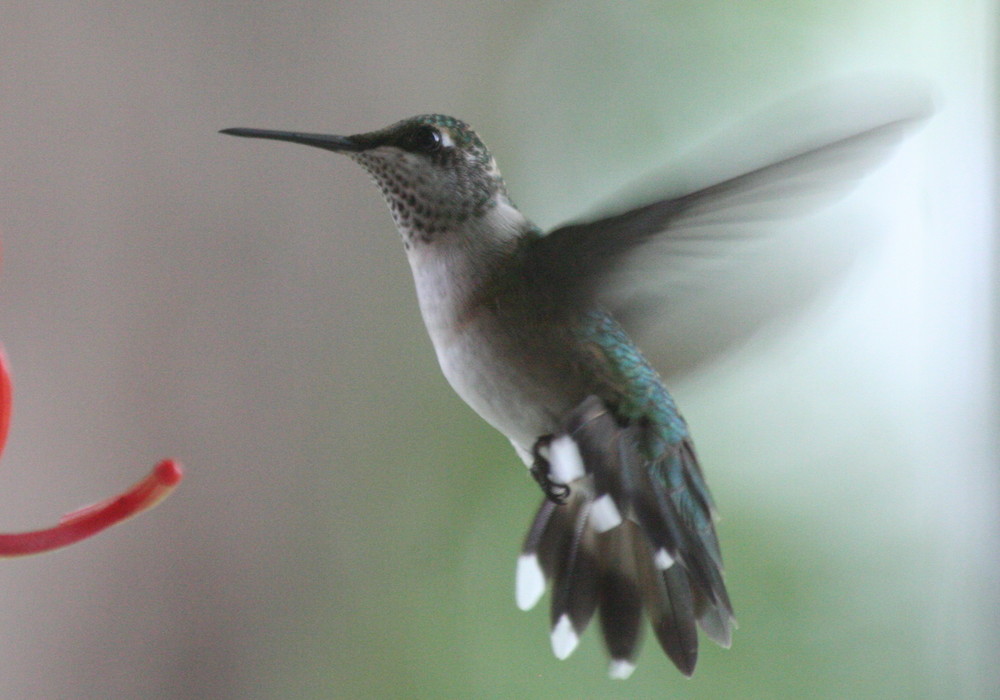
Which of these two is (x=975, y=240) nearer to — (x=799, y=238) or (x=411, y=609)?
(x=799, y=238)

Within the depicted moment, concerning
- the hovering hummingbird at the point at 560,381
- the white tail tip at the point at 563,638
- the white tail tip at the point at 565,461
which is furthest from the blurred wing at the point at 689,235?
the white tail tip at the point at 563,638

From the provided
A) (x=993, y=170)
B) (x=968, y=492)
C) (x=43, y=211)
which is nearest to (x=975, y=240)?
(x=993, y=170)

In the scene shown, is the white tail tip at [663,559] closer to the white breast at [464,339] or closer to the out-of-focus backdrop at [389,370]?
the white breast at [464,339]

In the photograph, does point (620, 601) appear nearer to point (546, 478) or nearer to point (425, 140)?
point (546, 478)

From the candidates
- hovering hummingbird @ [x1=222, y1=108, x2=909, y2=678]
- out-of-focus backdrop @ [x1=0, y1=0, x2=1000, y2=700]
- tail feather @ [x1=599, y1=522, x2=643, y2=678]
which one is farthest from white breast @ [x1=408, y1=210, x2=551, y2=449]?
out-of-focus backdrop @ [x1=0, y1=0, x2=1000, y2=700]

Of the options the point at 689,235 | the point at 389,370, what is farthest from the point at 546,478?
the point at 389,370

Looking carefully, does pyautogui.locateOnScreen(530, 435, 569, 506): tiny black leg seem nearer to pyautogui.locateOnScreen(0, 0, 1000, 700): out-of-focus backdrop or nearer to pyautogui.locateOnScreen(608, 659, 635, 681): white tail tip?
pyautogui.locateOnScreen(608, 659, 635, 681): white tail tip

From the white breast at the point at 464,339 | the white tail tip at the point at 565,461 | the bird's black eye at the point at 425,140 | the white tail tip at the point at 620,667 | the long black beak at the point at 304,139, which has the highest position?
the long black beak at the point at 304,139
